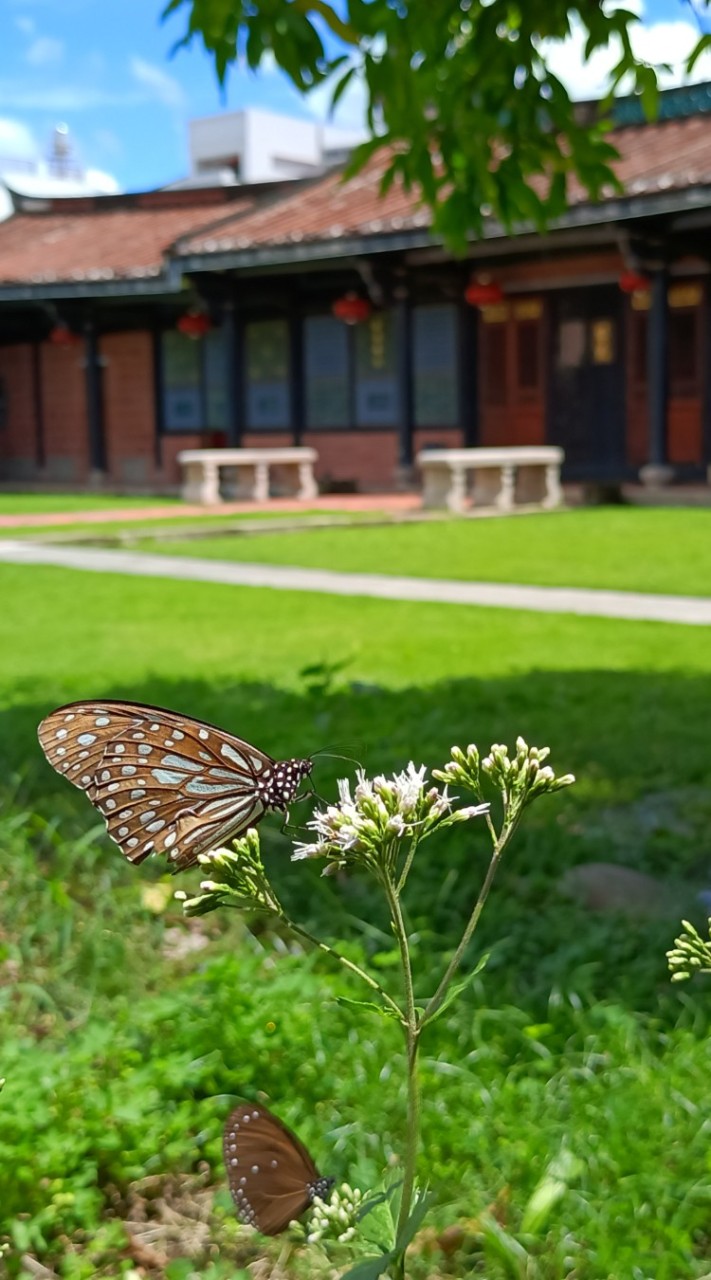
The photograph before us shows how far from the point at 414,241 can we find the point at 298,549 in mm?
7092

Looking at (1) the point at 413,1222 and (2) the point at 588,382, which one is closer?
(1) the point at 413,1222

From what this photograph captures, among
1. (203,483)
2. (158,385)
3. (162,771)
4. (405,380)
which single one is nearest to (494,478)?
(405,380)

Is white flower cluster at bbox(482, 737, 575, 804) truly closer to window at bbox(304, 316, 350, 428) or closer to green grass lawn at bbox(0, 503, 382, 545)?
green grass lawn at bbox(0, 503, 382, 545)

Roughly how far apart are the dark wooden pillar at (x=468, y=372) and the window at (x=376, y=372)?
132 centimetres

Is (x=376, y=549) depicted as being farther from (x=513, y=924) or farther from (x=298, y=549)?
(x=513, y=924)

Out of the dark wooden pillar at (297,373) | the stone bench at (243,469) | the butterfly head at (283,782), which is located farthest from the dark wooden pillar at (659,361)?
the butterfly head at (283,782)

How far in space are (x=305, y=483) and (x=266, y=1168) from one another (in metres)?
19.3

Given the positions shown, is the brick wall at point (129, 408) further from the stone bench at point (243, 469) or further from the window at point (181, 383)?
the stone bench at point (243, 469)

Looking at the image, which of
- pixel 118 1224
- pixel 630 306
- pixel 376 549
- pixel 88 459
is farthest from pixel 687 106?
pixel 118 1224

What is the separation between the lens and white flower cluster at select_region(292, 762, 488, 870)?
28.9 inches

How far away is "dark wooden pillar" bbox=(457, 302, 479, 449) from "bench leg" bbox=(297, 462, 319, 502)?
2278mm

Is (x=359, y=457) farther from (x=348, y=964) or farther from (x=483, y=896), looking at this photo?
(x=483, y=896)

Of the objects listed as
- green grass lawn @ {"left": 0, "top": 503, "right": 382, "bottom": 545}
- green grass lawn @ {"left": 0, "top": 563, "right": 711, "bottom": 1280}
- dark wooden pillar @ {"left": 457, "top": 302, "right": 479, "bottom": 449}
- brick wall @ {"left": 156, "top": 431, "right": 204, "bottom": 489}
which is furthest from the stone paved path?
green grass lawn @ {"left": 0, "top": 563, "right": 711, "bottom": 1280}

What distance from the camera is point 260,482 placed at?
64.0 feet
